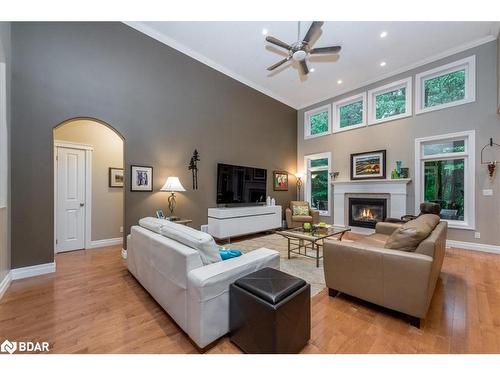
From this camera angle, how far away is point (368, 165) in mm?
5410

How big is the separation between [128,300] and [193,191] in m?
2.52

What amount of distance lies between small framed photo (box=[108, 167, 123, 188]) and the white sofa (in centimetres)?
303

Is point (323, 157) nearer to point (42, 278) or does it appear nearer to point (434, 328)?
point (434, 328)

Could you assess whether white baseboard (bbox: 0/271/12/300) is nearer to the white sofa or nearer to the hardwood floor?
the hardwood floor

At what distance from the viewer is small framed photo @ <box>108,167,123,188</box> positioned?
4.37 meters

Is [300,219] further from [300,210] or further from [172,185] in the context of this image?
[172,185]

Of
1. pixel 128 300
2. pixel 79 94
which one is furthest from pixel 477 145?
pixel 79 94

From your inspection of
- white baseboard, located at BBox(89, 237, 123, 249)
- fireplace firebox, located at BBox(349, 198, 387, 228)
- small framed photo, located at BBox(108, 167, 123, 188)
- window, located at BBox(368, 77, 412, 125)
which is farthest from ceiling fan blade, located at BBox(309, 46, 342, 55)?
white baseboard, located at BBox(89, 237, 123, 249)

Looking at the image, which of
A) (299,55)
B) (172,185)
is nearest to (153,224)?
(172,185)

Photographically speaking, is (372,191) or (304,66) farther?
(372,191)

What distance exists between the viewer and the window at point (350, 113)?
5598 millimetres

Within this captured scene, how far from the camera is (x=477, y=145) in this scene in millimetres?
3943

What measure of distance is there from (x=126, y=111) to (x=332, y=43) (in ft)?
13.3

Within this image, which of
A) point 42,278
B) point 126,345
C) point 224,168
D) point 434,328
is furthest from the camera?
point 224,168
